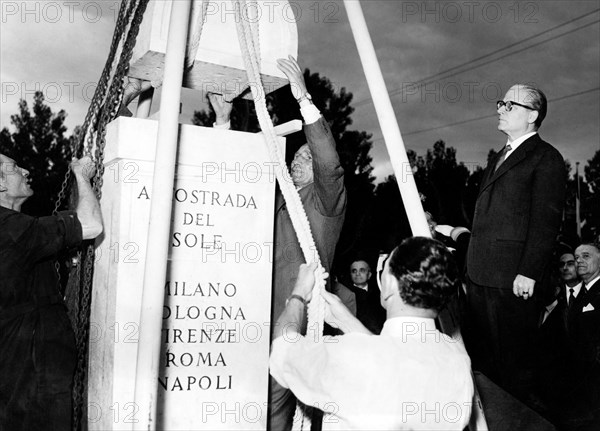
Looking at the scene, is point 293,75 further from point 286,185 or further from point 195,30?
point 286,185

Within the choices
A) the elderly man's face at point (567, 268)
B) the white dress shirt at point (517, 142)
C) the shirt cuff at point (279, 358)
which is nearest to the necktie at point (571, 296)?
the elderly man's face at point (567, 268)

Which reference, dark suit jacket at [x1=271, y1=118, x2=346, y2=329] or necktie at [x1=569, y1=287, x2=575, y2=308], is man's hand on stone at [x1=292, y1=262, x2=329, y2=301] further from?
necktie at [x1=569, y1=287, x2=575, y2=308]

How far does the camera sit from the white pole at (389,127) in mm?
3117

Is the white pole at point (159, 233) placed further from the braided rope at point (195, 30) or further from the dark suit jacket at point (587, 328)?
the dark suit jacket at point (587, 328)

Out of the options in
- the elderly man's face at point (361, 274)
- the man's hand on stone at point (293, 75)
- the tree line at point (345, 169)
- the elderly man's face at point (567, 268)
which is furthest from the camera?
the tree line at point (345, 169)

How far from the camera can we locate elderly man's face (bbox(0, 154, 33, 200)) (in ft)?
12.9

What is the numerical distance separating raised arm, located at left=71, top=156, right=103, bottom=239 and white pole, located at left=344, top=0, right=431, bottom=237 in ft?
4.92

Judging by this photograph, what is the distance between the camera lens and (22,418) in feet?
11.8

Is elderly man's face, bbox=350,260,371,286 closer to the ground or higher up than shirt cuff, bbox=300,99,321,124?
closer to the ground

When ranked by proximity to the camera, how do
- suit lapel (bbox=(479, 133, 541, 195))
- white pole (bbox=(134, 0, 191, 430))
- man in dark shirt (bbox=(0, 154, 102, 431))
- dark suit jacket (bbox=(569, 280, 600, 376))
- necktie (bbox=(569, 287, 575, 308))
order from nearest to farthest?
white pole (bbox=(134, 0, 191, 430))
man in dark shirt (bbox=(0, 154, 102, 431))
suit lapel (bbox=(479, 133, 541, 195))
dark suit jacket (bbox=(569, 280, 600, 376))
necktie (bbox=(569, 287, 575, 308))

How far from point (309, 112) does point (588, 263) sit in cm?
384

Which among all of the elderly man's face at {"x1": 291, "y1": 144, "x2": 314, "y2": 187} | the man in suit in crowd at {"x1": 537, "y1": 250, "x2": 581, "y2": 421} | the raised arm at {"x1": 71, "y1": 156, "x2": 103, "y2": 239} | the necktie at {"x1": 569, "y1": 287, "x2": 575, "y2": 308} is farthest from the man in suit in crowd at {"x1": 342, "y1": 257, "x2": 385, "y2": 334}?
the raised arm at {"x1": 71, "y1": 156, "x2": 103, "y2": 239}

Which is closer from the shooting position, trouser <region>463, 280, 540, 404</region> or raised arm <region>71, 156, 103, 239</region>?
raised arm <region>71, 156, 103, 239</region>

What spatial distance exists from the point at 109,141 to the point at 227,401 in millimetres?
1469
